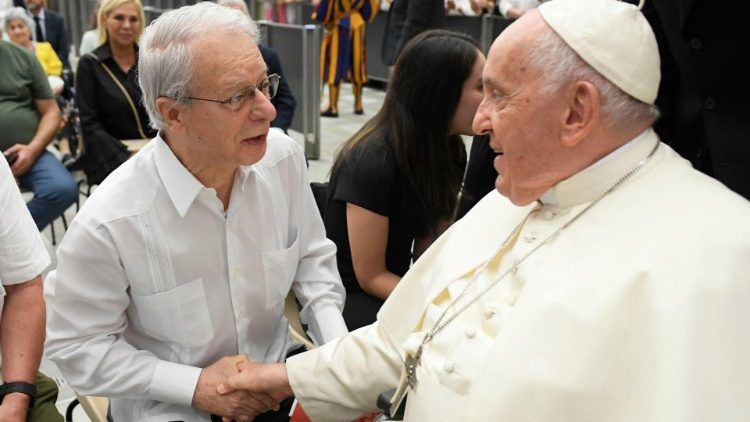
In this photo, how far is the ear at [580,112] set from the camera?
128cm

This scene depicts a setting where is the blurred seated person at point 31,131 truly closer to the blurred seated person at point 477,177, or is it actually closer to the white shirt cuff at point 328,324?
the blurred seated person at point 477,177

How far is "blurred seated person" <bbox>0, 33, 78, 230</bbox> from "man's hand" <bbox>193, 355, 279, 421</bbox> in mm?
2508

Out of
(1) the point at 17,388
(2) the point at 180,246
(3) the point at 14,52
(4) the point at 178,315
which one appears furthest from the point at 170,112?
(3) the point at 14,52

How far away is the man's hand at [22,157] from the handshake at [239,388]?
2570 millimetres

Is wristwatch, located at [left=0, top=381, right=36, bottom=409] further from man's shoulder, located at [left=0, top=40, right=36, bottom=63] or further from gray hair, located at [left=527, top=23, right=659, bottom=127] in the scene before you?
man's shoulder, located at [left=0, top=40, right=36, bottom=63]

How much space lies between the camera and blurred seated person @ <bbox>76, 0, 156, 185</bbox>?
12.9 ft

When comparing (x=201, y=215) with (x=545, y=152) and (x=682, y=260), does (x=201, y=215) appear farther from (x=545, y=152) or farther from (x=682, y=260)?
(x=682, y=260)

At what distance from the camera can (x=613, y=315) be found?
1223 mm

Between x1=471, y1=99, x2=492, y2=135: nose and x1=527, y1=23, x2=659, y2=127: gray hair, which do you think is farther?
x1=471, y1=99, x2=492, y2=135: nose

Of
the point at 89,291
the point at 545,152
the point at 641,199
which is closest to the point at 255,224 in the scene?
the point at 89,291

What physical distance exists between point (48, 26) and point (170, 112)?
7734 millimetres

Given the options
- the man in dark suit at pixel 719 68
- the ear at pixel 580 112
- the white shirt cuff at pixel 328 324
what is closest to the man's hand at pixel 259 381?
the white shirt cuff at pixel 328 324

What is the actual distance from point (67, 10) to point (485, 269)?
14716 mm

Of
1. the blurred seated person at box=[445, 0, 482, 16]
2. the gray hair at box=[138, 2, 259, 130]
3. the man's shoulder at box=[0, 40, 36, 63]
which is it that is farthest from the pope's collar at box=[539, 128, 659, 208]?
the blurred seated person at box=[445, 0, 482, 16]
